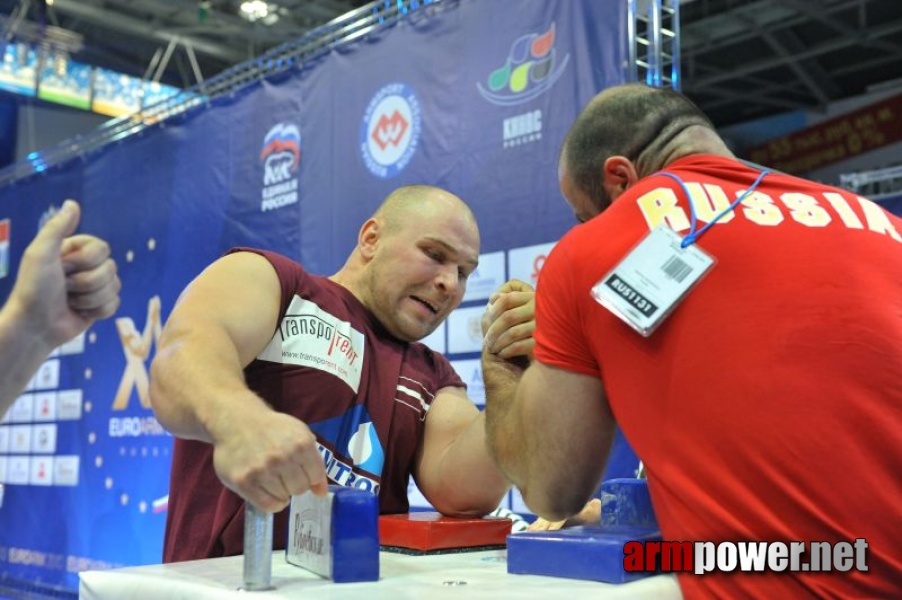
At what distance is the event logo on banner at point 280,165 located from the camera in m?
3.77

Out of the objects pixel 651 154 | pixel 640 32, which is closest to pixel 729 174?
pixel 651 154

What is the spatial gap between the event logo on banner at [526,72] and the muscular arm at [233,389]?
5.32ft

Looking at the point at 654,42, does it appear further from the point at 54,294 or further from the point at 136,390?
the point at 136,390

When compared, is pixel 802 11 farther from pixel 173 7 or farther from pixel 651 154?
pixel 651 154

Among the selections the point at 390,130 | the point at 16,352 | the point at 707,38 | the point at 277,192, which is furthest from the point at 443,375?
the point at 707,38

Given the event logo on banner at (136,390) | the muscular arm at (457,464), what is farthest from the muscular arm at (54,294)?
the event logo on banner at (136,390)

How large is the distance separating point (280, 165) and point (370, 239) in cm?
206

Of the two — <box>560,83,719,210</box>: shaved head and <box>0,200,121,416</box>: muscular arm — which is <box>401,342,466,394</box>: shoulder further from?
<box>0,200,121,416</box>: muscular arm

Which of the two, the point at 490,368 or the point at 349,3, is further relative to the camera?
the point at 349,3

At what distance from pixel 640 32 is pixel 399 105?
3.40 ft

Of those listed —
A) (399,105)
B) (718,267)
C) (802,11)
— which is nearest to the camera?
(718,267)

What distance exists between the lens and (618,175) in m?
1.22

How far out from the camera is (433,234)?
1.83 metres

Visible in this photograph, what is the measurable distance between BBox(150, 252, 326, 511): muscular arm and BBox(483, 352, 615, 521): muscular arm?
31cm
